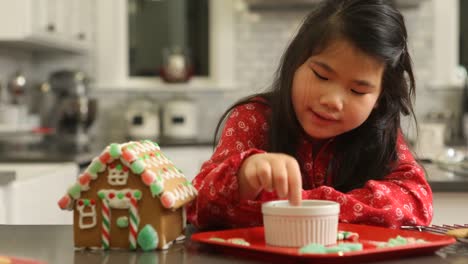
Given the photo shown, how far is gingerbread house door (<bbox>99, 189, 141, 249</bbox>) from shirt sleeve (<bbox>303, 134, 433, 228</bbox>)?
0.35m

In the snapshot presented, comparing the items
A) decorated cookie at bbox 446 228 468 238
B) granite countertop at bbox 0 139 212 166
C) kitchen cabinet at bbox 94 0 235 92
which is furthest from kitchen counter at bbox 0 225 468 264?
kitchen cabinet at bbox 94 0 235 92

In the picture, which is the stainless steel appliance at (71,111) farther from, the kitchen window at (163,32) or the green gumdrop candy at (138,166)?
the green gumdrop candy at (138,166)

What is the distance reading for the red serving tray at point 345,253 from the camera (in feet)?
3.04

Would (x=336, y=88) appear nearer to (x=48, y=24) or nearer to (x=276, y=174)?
(x=276, y=174)

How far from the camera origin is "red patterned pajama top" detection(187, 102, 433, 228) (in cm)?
121

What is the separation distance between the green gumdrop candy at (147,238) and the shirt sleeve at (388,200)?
1.12 ft

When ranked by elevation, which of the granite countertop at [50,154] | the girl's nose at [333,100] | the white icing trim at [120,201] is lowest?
the granite countertop at [50,154]

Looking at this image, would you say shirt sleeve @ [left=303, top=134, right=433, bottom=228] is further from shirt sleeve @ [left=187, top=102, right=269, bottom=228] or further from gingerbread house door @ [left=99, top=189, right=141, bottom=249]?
gingerbread house door @ [left=99, top=189, right=141, bottom=249]

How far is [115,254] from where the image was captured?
1.01m

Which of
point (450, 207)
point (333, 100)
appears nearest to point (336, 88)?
point (333, 100)

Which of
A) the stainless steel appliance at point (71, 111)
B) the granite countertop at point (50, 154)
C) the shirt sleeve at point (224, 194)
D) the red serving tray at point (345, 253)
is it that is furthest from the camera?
the stainless steel appliance at point (71, 111)

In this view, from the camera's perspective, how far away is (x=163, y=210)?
1.03 meters

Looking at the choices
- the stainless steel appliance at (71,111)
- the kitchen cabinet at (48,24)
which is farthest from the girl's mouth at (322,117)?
the stainless steel appliance at (71,111)

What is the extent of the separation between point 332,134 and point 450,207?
1210 millimetres
